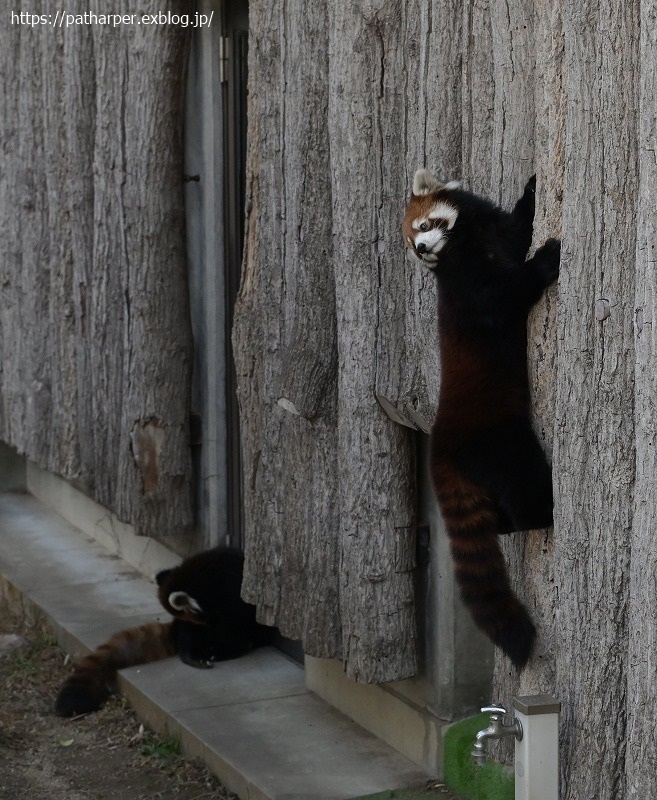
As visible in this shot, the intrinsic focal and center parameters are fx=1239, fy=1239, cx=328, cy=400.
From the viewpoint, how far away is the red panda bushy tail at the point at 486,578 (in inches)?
132

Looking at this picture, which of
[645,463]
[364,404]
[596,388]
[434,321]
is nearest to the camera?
[645,463]

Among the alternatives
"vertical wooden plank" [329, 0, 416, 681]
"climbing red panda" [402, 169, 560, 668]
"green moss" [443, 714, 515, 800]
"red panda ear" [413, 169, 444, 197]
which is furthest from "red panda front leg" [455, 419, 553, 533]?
"green moss" [443, 714, 515, 800]

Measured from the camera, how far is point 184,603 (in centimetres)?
630

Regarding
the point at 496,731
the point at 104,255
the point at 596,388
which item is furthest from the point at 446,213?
the point at 104,255

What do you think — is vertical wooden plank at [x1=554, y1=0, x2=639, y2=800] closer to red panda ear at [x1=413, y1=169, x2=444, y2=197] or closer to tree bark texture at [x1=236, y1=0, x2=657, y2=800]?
tree bark texture at [x1=236, y1=0, x2=657, y2=800]

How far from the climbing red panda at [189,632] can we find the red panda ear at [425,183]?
10.6ft

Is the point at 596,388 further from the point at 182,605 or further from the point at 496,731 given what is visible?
the point at 182,605

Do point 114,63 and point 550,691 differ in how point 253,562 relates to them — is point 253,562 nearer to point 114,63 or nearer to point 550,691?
point 550,691

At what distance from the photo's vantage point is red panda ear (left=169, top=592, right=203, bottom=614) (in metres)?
6.29

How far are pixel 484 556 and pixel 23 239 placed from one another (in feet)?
18.8

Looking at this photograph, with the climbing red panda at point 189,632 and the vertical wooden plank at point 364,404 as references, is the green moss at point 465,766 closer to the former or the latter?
the vertical wooden plank at point 364,404

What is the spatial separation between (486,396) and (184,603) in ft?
10.7

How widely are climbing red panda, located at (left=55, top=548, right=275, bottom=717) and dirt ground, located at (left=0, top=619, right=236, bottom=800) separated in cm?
17

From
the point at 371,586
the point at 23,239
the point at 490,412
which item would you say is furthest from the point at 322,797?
the point at 23,239
